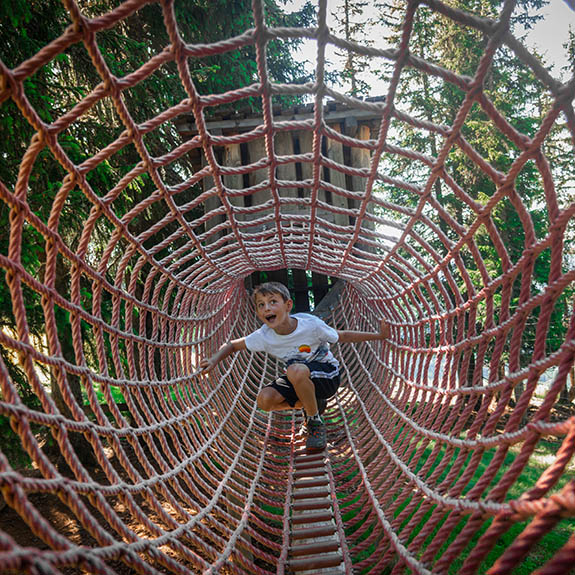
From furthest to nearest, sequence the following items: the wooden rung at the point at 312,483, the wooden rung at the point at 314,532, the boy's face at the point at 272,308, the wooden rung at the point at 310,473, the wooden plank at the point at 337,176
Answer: the wooden plank at the point at 337,176, the boy's face at the point at 272,308, the wooden rung at the point at 310,473, the wooden rung at the point at 312,483, the wooden rung at the point at 314,532

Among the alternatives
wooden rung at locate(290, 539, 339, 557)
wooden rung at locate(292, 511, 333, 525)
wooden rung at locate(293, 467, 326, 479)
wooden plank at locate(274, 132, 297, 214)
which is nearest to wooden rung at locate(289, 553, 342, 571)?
wooden rung at locate(290, 539, 339, 557)

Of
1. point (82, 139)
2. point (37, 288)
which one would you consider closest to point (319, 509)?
point (37, 288)

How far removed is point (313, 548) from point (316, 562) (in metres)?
0.08

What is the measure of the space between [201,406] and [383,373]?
1.26 metres

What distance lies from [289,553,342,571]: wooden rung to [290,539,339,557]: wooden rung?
0.03 m

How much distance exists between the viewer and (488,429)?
4.00 feet

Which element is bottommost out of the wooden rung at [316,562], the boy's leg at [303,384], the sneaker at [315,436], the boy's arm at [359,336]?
the wooden rung at [316,562]

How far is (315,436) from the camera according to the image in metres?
2.38

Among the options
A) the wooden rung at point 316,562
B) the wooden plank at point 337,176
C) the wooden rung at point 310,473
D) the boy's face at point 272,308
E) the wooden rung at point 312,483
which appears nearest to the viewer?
the wooden rung at point 316,562

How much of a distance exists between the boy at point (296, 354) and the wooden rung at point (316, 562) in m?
0.80

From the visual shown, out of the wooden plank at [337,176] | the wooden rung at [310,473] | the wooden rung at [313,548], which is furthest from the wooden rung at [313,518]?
the wooden plank at [337,176]

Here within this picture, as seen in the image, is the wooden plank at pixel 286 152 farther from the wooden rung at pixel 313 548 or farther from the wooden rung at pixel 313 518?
the wooden rung at pixel 313 548

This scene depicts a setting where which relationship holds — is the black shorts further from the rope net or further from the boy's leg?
the rope net

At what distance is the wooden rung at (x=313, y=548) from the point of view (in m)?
1.61
